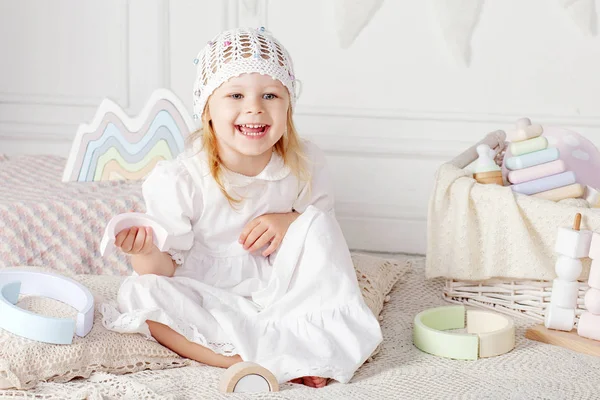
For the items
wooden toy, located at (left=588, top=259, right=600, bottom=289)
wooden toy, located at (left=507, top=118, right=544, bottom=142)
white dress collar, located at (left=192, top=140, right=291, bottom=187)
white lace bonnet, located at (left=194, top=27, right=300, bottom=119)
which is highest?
white lace bonnet, located at (left=194, top=27, right=300, bottom=119)

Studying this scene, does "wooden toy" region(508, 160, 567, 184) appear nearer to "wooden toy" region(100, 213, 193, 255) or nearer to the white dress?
the white dress

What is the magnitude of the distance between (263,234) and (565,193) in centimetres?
63

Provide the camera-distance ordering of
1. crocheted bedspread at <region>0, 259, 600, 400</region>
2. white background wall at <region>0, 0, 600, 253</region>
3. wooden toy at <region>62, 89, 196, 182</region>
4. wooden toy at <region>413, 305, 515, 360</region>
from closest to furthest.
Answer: crocheted bedspread at <region>0, 259, 600, 400</region> → wooden toy at <region>413, 305, 515, 360</region> → wooden toy at <region>62, 89, 196, 182</region> → white background wall at <region>0, 0, 600, 253</region>

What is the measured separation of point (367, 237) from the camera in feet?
8.54

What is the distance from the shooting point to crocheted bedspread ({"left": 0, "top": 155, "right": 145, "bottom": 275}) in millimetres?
1859

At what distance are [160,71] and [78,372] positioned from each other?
1376mm

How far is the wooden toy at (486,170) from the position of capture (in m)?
1.85

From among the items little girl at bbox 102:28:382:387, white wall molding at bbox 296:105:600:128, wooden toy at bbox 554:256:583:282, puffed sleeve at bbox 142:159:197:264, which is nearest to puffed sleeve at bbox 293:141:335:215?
little girl at bbox 102:28:382:387

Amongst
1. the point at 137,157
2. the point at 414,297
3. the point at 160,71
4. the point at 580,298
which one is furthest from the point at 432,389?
the point at 160,71

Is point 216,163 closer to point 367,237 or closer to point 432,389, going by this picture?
point 432,389

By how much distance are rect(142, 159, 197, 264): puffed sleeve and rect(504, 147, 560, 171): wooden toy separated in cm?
68

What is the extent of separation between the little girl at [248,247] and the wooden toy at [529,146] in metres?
0.41

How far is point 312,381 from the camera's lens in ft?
4.73

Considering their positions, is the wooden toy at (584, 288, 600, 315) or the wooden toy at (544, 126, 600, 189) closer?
the wooden toy at (584, 288, 600, 315)
